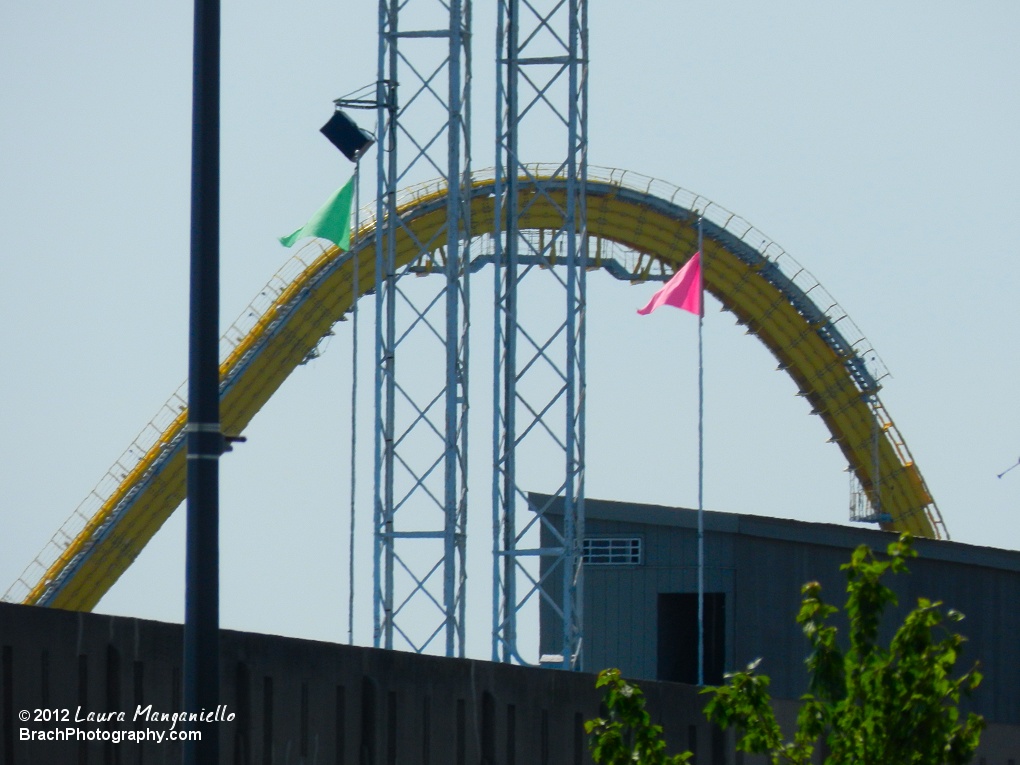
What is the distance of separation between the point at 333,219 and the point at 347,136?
67.4 inches

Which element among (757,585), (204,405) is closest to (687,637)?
(757,585)

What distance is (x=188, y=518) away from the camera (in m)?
10.3

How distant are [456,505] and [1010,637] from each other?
1050 centimetres

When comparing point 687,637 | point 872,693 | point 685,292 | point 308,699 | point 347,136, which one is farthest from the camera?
point 687,637

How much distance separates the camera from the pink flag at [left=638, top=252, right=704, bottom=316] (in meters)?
31.5

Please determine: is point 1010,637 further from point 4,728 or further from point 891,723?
point 4,728

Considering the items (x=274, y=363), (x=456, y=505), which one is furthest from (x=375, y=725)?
(x=274, y=363)

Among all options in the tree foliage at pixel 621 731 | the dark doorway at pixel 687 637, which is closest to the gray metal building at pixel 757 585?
the dark doorway at pixel 687 637

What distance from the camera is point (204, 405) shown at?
10.4m

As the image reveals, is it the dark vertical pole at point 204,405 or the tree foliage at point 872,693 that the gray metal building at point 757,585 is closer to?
the tree foliage at point 872,693

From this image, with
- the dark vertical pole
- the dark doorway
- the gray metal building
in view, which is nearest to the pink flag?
the gray metal building

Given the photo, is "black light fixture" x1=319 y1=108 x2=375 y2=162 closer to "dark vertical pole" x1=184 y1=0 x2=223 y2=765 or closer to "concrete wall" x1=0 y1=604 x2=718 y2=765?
"concrete wall" x1=0 y1=604 x2=718 y2=765

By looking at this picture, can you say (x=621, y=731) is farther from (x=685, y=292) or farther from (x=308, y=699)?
(x=685, y=292)

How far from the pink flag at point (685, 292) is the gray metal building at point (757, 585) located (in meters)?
3.63
